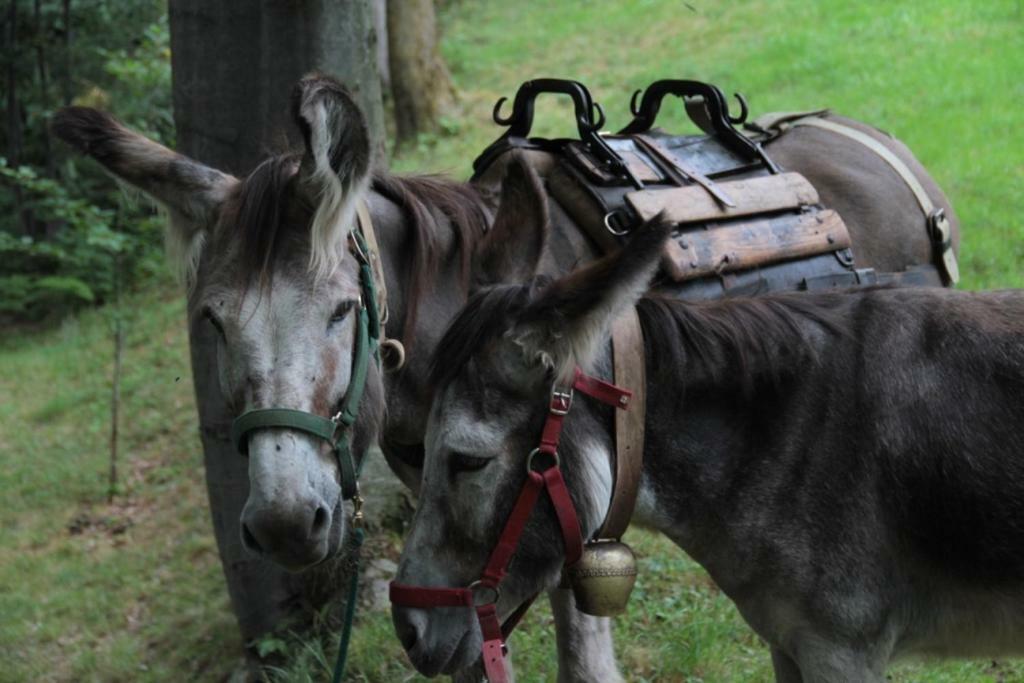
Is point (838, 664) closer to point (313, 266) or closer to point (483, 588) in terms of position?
point (483, 588)

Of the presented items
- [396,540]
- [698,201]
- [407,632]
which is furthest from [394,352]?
[396,540]

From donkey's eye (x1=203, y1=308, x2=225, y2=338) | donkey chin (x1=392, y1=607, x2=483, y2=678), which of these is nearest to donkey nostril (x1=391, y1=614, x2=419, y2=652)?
donkey chin (x1=392, y1=607, x2=483, y2=678)

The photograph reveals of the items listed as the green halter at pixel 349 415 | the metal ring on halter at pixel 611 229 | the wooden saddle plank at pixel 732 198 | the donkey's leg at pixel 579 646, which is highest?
the wooden saddle plank at pixel 732 198

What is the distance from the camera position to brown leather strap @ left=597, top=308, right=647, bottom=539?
2543 millimetres

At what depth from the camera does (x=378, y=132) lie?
464 centimetres

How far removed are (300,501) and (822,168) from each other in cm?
272

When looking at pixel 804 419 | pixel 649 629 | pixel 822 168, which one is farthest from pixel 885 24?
pixel 804 419

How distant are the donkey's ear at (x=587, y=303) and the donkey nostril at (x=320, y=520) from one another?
71 centimetres

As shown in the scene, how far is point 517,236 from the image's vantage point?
306 cm

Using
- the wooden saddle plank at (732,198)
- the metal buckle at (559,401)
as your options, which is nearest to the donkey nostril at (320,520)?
the metal buckle at (559,401)

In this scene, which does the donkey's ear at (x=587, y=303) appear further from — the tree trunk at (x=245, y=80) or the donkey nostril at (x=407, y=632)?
the tree trunk at (x=245, y=80)

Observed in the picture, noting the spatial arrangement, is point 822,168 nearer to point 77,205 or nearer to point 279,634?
point 279,634

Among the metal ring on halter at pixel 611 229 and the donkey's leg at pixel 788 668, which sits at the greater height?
the metal ring on halter at pixel 611 229

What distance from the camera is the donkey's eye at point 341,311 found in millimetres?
2824
